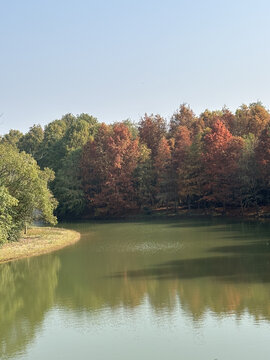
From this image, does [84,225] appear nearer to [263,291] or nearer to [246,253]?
[246,253]

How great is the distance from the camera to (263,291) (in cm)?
2602

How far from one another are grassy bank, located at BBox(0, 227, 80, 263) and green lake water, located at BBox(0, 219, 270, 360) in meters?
1.39

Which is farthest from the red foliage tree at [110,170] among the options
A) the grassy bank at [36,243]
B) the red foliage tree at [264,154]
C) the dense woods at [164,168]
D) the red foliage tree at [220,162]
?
the grassy bank at [36,243]

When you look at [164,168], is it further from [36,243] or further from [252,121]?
[36,243]

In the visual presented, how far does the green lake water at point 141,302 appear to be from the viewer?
60.0ft

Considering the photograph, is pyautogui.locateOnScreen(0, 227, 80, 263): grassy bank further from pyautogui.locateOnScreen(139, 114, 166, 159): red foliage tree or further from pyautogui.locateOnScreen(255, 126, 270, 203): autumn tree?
pyautogui.locateOnScreen(139, 114, 166, 159): red foliage tree

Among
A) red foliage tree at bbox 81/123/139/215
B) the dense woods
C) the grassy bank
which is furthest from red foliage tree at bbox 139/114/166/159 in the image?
the grassy bank

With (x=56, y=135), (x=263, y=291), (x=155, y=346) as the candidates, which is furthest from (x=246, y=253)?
(x=56, y=135)

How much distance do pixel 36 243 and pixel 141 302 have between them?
2221cm

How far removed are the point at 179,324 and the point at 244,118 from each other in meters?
65.0

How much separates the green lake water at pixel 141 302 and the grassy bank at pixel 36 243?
4.55 feet

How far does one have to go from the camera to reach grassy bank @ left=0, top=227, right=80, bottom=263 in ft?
132

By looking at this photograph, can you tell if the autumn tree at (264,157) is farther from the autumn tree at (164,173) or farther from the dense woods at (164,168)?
the autumn tree at (164,173)

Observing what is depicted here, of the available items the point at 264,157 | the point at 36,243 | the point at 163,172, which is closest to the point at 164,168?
the point at 163,172
